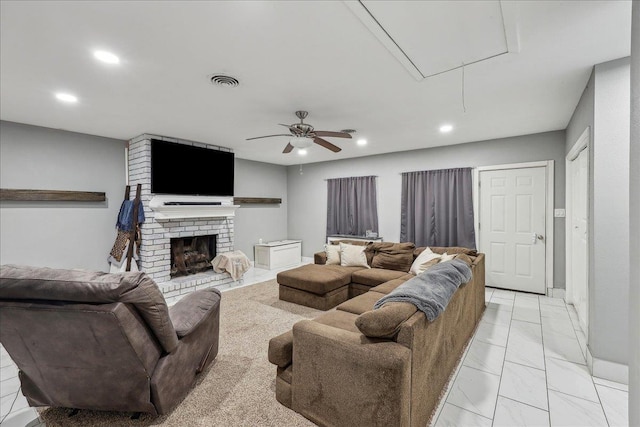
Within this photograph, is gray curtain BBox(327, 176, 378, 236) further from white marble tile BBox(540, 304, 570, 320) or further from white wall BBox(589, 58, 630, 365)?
white wall BBox(589, 58, 630, 365)

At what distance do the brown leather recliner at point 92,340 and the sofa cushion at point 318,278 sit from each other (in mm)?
1957

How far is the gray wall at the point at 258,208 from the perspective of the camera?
623 centimetres

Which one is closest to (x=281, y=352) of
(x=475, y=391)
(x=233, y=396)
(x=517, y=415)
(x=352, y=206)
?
(x=233, y=396)

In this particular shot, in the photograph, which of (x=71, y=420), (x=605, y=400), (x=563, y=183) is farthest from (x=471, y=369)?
(x=563, y=183)

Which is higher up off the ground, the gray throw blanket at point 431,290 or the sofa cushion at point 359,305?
the gray throw blanket at point 431,290

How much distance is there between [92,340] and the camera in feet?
5.04

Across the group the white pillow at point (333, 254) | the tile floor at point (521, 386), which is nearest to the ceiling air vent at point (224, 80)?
the tile floor at point (521, 386)

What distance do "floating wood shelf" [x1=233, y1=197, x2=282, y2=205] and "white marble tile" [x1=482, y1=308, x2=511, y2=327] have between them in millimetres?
4736

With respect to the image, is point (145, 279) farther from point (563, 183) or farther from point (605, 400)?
point (563, 183)

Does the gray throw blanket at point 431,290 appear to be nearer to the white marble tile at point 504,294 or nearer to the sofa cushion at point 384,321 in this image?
the sofa cushion at point 384,321

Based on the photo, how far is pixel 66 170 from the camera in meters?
4.04

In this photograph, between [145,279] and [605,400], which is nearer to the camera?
[145,279]

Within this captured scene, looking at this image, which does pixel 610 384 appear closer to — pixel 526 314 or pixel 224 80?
pixel 526 314

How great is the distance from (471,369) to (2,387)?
3713mm
